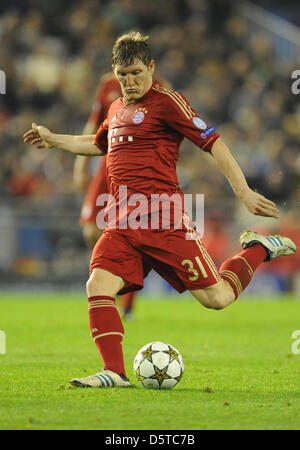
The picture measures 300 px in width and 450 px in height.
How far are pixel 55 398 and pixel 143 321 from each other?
5826 mm

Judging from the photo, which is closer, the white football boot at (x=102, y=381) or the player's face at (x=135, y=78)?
the white football boot at (x=102, y=381)

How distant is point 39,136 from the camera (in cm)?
614

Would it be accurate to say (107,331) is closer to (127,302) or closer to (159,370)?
(159,370)

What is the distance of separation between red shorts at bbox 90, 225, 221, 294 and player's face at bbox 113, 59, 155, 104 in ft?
2.95

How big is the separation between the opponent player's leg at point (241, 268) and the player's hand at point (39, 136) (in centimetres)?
151

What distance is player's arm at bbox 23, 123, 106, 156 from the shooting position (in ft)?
19.9

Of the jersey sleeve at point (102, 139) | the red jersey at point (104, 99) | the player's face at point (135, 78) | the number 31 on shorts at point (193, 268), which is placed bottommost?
the number 31 on shorts at point (193, 268)

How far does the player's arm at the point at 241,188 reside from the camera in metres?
5.24

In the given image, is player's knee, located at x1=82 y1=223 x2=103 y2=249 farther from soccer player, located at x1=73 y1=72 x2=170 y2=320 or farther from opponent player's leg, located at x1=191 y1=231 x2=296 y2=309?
opponent player's leg, located at x1=191 y1=231 x2=296 y2=309

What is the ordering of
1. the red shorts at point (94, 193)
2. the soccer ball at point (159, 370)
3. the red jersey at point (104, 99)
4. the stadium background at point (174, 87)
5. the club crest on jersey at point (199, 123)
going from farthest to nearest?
the stadium background at point (174, 87) → the red shorts at point (94, 193) → the red jersey at point (104, 99) → the club crest on jersey at point (199, 123) → the soccer ball at point (159, 370)

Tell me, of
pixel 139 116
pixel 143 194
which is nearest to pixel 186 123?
pixel 139 116

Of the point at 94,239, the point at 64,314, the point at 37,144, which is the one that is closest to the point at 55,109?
the point at 64,314

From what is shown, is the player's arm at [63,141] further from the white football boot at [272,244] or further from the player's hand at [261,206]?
the player's hand at [261,206]

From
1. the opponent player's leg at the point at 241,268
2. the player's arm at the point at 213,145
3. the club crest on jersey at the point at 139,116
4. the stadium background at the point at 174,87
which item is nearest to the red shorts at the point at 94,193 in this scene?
the opponent player's leg at the point at 241,268
